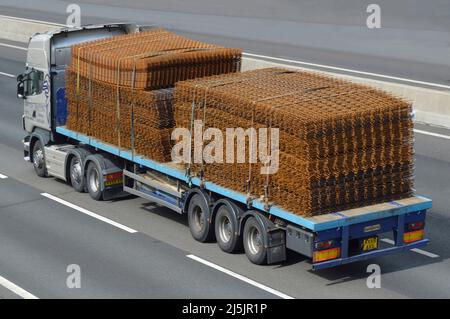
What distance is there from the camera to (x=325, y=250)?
654 inches

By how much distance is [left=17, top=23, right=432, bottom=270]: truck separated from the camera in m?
16.8

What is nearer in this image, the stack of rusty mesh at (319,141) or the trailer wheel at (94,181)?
the stack of rusty mesh at (319,141)

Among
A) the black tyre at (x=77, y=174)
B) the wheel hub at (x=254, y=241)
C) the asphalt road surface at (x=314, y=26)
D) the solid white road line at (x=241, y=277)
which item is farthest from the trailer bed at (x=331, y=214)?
the asphalt road surface at (x=314, y=26)

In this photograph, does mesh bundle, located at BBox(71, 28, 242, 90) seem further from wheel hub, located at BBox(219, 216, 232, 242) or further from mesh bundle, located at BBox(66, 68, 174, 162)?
wheel hub, located at BBox(219, 216, 232, 242)

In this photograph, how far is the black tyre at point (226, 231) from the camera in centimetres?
1819

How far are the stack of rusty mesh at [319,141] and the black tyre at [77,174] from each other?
5035 mm

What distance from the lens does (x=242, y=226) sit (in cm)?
1806

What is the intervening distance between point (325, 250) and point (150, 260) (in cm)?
355

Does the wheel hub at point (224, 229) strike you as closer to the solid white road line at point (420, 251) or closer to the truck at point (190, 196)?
the truck at point (190, 196)

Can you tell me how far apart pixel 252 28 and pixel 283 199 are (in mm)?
31892

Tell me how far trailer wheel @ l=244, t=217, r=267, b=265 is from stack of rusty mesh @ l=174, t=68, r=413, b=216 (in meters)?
0.51

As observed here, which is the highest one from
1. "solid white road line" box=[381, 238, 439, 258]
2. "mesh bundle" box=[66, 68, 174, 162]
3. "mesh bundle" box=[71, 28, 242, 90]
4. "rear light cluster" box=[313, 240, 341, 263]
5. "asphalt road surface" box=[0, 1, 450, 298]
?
"mesh bundle" box=[71, 28, 242, 90]

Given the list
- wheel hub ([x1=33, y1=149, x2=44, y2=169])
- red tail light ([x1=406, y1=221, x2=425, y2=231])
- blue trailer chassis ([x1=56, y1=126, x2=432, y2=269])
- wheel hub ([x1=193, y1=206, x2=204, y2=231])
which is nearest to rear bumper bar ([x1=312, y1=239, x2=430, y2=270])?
blue trailer chassis ([x1=56, y1=126, x2=432, y2=269])
